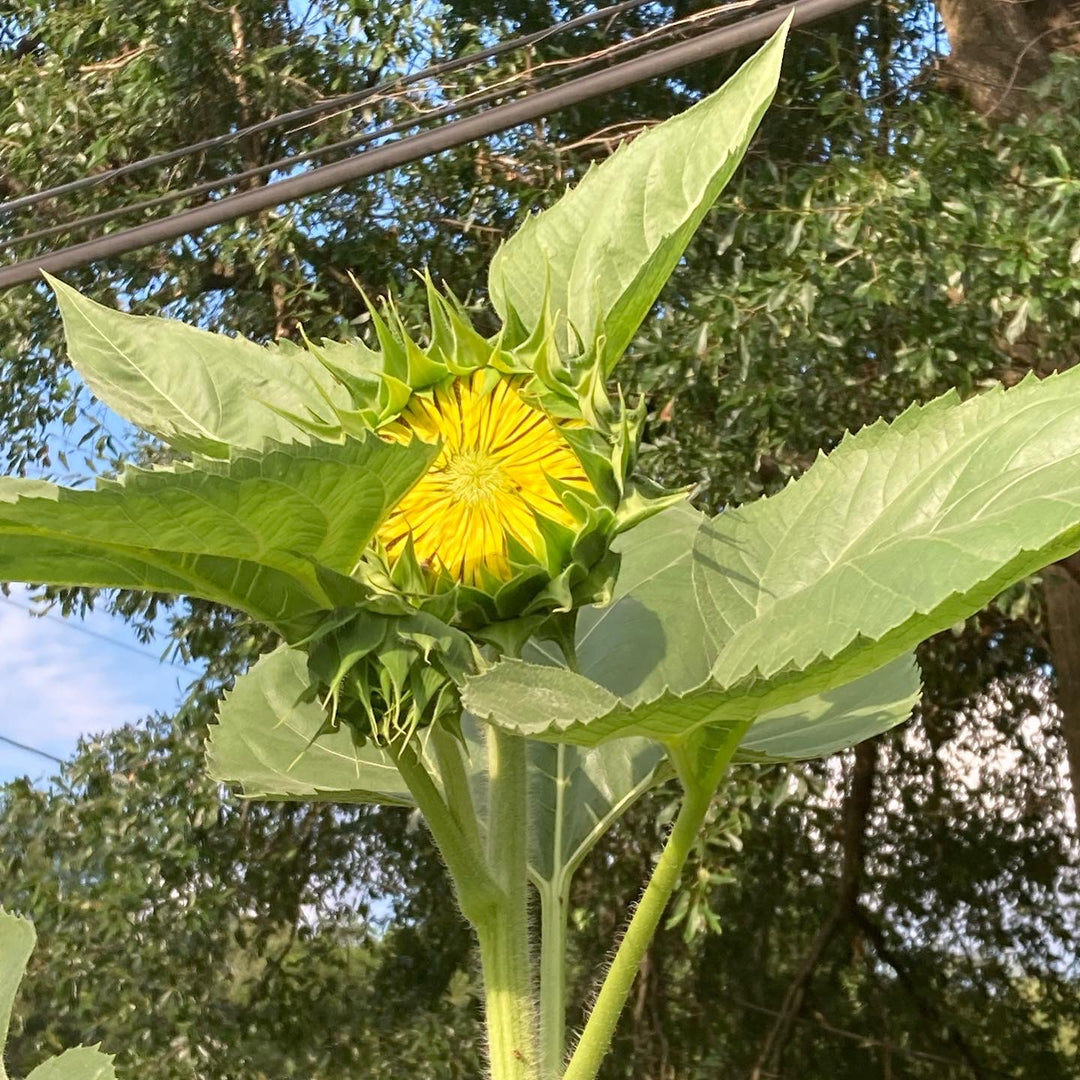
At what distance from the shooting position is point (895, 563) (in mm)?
359

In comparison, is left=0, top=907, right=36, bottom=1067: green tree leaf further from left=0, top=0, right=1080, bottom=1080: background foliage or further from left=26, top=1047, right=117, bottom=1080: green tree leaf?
left=0, top=0, right=1080, bottom=1080: background foliage

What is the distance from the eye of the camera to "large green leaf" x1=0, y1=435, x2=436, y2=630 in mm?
334

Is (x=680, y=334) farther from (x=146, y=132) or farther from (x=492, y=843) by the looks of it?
(x=492, y=843)

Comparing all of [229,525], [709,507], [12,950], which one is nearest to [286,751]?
[12,950]

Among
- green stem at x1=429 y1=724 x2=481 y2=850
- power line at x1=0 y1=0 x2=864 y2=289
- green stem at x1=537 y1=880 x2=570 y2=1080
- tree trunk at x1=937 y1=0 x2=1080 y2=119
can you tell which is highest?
tree trunk at x1=937 y1=0 x2=1080 y2=119

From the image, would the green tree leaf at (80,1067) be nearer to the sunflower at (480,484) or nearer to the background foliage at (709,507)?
the sunflower at (480,484)

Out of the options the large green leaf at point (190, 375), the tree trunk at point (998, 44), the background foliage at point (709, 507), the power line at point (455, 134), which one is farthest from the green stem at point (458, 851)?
the tree trunk at point (998, 44)

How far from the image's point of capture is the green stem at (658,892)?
1.47ft

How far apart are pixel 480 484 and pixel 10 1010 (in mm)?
243

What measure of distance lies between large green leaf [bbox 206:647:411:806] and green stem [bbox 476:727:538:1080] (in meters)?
0.08

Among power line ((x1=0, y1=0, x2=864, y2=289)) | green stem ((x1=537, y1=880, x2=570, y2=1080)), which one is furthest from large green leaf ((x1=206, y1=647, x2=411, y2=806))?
power line ((x1=0, y1=0, x2=864, y2=289))

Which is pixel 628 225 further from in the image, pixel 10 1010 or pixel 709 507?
pixel 709 507

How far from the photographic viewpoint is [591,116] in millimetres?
3568

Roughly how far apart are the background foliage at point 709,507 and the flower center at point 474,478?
6.04 feet
